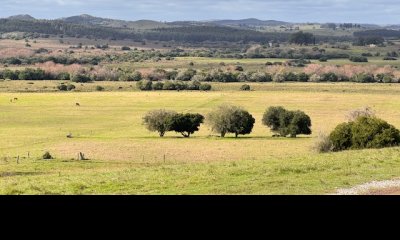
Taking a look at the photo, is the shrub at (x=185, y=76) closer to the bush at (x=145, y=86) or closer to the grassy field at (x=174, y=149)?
the grassy field at (x=174, y=149)

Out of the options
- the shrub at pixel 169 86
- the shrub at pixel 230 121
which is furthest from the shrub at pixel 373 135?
the shrub at pixel 169 86

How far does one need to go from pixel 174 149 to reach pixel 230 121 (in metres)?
15.6

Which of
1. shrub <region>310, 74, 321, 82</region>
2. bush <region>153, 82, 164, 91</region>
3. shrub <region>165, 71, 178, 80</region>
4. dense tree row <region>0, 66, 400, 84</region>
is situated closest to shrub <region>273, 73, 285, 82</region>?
dense tree row <region>0, 66, 400, 84</region>

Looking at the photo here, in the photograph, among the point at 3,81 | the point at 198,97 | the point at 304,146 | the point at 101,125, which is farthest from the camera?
the point at 3,81

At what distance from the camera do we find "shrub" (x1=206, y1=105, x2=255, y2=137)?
7644cm

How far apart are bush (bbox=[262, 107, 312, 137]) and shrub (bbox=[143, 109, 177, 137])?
11881mm

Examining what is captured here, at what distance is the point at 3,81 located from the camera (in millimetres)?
154500

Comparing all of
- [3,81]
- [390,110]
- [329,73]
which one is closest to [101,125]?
[390,110]

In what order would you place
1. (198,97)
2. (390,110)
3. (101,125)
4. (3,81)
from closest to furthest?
(101,125) < (390,110) < (198,97) < (3,81)
